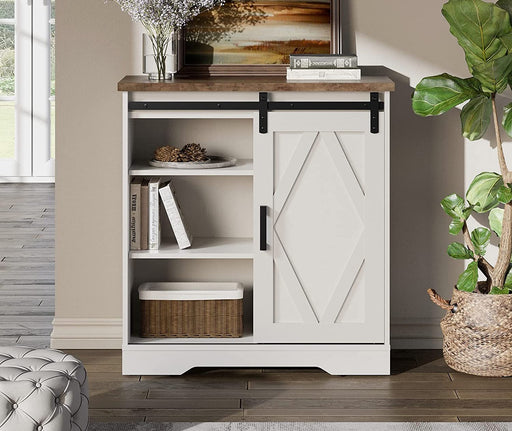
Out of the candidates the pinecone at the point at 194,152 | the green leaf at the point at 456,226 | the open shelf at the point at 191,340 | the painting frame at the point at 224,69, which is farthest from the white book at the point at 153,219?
the green leaf at the point at 456,226

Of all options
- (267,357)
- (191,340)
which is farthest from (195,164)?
(267,357)

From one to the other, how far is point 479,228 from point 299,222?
2.41 feet

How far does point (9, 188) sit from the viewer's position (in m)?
8.64

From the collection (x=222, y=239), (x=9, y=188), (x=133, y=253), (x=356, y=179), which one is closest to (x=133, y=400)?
(x=133, y=253)

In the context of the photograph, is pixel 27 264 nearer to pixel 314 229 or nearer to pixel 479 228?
pixel 314 229

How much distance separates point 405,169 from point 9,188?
5.20 metres

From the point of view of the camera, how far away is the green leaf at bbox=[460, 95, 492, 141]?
3.91 metres

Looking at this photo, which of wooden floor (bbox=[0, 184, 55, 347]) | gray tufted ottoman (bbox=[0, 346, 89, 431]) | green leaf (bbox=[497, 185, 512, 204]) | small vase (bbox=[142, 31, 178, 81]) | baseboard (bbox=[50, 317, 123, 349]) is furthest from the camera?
wooden floor (bbox=[0, 184, 55, 347])

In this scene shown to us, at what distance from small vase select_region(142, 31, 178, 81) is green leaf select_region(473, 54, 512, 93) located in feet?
3.84

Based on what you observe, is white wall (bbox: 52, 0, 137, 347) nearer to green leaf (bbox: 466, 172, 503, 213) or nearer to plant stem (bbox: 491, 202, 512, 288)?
green leaf (bbox: 466, 172, 503, 213)

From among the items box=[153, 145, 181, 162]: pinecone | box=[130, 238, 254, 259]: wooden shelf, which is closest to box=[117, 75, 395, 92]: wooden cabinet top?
box=[153, 145, 181, 162]: pinecone

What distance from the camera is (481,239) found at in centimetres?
396

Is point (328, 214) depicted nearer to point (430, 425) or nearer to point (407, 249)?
point (407, 249)

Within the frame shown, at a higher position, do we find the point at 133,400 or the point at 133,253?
the point at 133,253
